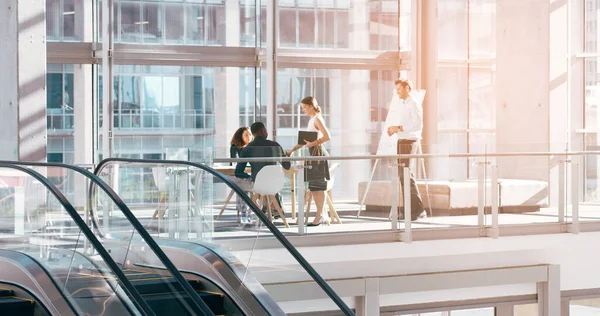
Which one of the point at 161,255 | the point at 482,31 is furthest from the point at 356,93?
the point at 161,255

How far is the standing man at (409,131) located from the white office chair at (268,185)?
5.06 ft

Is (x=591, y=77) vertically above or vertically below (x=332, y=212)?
above

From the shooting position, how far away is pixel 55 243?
6707 millimetres

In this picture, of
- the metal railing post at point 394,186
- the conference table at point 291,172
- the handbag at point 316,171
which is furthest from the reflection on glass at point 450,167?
the conference table at point 291,172

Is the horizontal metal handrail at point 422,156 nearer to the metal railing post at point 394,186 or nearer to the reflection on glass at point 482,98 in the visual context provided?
the metal railing post at point 394,186

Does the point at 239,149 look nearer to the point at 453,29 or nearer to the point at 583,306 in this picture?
the point at 583,306

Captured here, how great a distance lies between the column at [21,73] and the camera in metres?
10.5

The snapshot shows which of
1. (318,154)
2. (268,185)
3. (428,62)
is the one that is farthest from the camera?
(428,62)

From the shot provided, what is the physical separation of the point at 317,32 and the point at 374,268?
6.30m

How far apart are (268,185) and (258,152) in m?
0.48

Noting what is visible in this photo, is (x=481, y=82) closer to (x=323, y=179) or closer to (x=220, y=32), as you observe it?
(x=220, y=32)

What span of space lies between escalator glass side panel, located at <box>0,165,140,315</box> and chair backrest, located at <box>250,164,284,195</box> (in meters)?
2.87

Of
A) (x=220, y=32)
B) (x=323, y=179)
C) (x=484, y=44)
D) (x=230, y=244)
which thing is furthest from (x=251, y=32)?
(x=230, y=244)

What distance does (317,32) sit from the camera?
1577 centimetres
